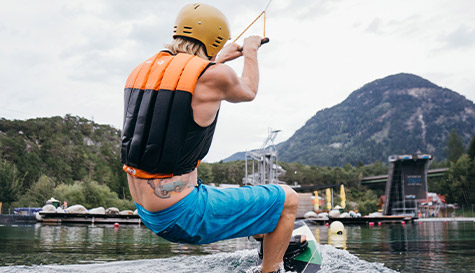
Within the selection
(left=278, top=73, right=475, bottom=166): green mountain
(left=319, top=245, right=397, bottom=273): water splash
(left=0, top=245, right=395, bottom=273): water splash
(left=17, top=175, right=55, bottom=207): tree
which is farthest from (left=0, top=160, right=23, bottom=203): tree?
(left=278, top=73, right=475, bottom=166): green mountain

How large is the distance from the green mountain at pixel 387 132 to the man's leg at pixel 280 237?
145 m

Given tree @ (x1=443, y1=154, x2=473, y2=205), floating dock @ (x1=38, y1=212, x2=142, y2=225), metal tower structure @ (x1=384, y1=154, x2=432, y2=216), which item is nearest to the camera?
floating dock @ (x1=38, y1=212, x2=142, y2=225)

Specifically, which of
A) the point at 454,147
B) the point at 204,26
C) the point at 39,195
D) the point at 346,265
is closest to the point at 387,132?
the point at 454,147

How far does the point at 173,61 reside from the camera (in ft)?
Answer: 6.68

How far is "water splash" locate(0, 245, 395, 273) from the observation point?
2.64 meters

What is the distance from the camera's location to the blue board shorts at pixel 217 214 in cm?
202

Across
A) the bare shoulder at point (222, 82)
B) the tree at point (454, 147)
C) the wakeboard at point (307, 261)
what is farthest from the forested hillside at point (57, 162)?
the tree at point (454, 147)

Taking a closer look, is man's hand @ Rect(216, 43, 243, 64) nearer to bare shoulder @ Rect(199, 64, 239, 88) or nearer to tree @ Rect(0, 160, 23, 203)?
bare shoulder @ Rect(199, 64, 239, 88)

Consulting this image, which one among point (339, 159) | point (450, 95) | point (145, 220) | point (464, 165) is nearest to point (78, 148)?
point (464, 165)

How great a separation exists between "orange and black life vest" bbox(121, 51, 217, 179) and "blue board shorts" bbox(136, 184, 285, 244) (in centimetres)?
20

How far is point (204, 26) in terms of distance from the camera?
86.7 inches

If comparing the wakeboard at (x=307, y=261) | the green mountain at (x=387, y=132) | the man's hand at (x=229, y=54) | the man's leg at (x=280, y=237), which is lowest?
the wakeboard at (x=307, y=261)

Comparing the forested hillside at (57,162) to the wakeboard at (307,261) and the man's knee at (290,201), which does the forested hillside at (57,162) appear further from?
the man's knee at (290,201)

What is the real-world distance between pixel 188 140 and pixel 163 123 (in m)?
0.16
